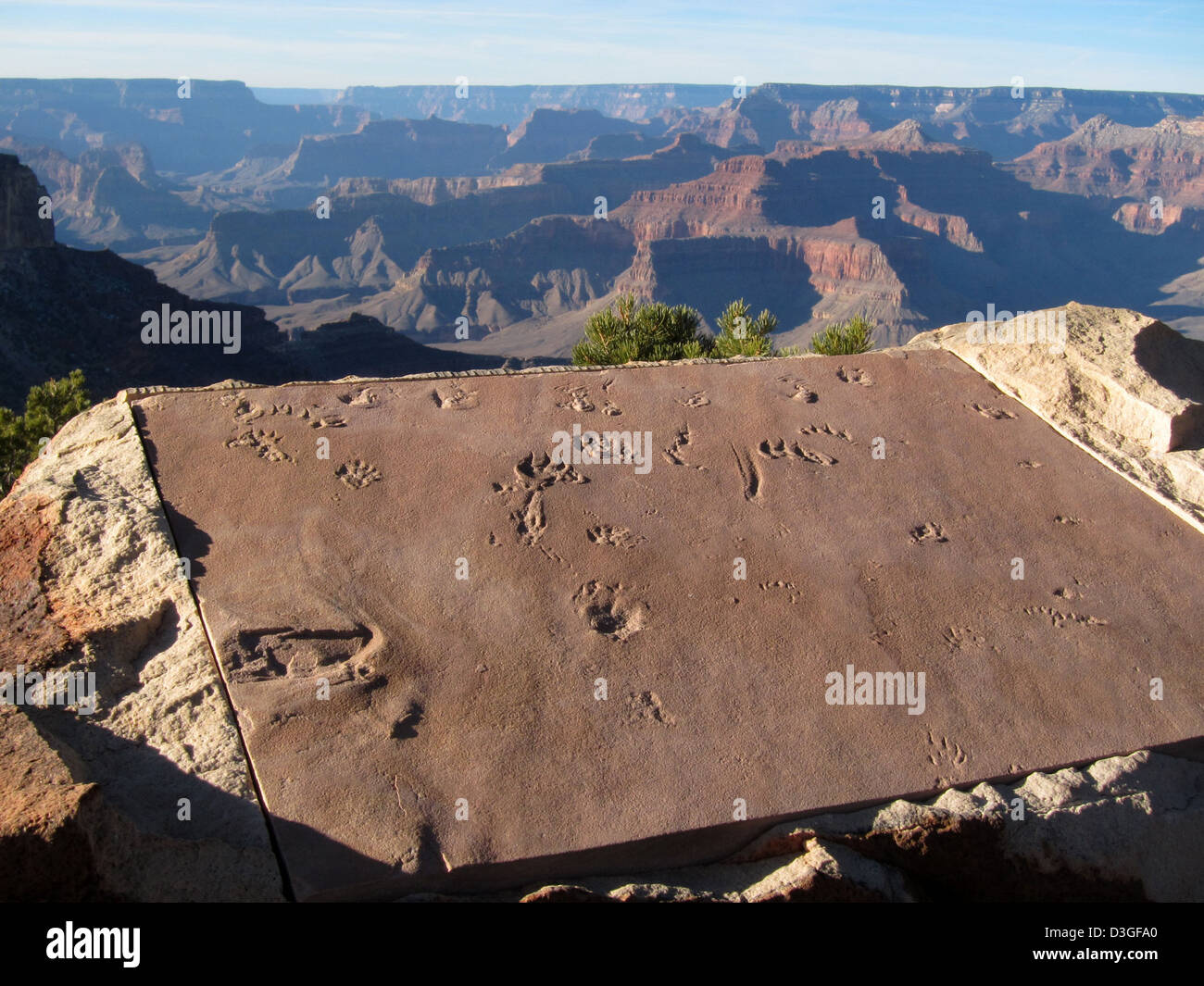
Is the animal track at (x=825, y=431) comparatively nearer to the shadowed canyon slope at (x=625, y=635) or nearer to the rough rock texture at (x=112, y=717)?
the shadowed canyon slope at (x=625, y=635)

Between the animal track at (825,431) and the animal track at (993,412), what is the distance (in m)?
1.51

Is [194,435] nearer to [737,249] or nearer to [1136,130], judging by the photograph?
[737,249]

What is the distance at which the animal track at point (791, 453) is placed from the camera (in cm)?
779

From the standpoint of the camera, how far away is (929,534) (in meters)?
7.15

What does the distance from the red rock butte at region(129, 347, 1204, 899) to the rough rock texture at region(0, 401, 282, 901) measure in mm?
192

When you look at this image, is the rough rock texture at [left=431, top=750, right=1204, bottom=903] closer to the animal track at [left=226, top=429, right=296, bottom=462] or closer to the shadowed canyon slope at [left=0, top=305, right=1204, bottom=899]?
the shadowed canyon slope at [left=0, top=305, right=1204, bottom=899]

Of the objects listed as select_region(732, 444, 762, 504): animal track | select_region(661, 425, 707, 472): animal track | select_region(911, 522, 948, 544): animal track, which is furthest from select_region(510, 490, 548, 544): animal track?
select_region(911, 522, 948, 544): animal track

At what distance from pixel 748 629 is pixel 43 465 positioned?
5.64 m

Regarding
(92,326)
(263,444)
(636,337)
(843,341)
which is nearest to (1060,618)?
(843,341)

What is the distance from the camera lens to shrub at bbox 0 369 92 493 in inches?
466

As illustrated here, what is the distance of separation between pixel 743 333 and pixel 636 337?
1.63 meters

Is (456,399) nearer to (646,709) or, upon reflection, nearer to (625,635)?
(625,635)
